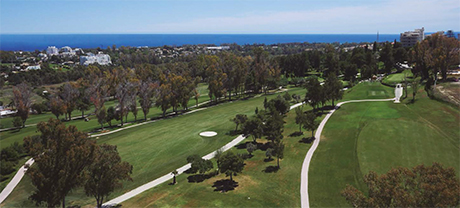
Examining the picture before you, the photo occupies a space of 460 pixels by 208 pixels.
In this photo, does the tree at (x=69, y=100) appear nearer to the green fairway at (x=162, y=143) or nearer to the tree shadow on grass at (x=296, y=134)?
the green fairway at (x=162, y=143)

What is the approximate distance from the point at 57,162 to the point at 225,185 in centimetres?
1859

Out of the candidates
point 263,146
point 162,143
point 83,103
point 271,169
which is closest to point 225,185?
point 271,169

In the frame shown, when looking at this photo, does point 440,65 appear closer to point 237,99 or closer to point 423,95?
point 423,95

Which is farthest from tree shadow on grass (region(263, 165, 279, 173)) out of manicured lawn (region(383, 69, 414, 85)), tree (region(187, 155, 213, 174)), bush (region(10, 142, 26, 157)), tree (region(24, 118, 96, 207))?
manicured lawn (region(383, 69, 414, 85))

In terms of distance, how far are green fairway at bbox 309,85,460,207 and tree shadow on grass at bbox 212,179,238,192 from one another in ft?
30.2

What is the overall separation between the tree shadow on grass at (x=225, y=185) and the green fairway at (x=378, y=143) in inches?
362

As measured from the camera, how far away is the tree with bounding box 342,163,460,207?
17609mm

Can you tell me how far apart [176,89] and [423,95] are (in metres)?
60.8

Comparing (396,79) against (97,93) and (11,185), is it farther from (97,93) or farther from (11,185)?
(11,185)

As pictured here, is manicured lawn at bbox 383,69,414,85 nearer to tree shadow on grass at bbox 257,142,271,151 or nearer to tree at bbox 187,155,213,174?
tree shadow on grass at bbox 257,142,271,151

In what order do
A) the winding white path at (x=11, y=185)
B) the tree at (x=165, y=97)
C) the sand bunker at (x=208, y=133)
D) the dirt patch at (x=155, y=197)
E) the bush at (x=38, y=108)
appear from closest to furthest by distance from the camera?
the dirt patch at (x=155, y=197)
the winding white path at (x=11, y=185)
the sand bunker at (x=208, y=133)
the tree at (x=165, y=97)
the bush at (x=38, y=108)

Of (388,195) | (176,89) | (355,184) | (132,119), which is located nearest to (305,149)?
(355,184)

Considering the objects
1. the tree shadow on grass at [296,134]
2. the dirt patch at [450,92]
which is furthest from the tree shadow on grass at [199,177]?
the dirt patch at [450,92]

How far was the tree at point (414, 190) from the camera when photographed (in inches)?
693
